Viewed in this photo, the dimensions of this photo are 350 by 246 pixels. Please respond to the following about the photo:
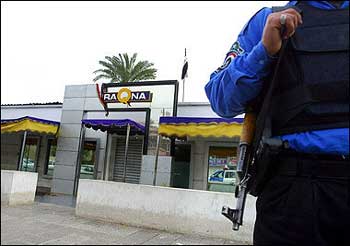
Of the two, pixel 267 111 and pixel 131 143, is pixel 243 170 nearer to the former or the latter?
pixel 267 111

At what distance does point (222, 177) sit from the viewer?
7730 millimetres

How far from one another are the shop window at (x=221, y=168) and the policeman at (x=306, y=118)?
6.75 meters

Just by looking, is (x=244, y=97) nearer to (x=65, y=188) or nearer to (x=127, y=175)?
(x=127, y=175)

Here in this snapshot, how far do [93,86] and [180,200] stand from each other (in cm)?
577

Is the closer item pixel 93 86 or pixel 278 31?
pixel 278 31

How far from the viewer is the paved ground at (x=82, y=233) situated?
2914 millimetres

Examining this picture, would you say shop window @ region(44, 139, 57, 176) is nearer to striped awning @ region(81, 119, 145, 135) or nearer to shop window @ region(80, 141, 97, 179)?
shop window @ region(80, 141, 97, 179)

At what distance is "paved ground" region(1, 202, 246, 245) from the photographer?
2.91 metres

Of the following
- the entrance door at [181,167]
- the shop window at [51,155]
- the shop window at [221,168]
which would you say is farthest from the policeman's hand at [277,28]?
the shop window at [51,155]

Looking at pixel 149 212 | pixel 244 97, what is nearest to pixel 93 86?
pixel 149 212

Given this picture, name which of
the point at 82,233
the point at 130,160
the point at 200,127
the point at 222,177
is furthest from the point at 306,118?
the point at 130,160

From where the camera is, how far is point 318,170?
34.4 inches

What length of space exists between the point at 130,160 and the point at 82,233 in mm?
5024

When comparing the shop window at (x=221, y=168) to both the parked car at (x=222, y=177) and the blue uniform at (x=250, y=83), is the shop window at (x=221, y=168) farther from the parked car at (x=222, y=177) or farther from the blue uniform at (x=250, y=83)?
the blue uniform at (x=250, y=83)
